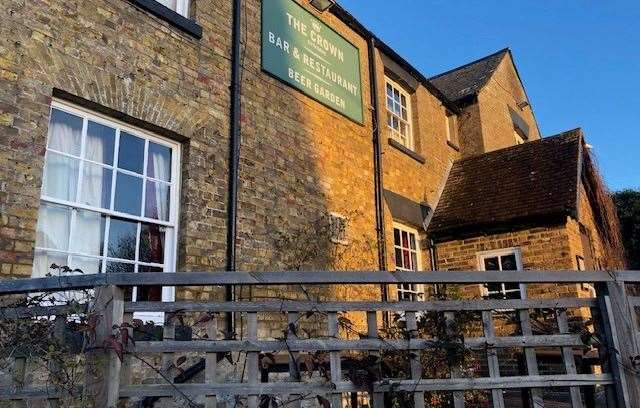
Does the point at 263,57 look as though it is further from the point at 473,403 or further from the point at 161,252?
the point at 473,403

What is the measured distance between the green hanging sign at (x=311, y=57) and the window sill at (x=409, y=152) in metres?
1.01

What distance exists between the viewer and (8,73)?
466 centimetres

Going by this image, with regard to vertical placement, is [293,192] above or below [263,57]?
below

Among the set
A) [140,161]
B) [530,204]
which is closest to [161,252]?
[140,161]

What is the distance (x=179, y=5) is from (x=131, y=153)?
6.94 feet

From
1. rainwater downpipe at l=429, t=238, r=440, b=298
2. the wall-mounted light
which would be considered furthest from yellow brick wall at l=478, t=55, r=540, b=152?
the wall-mounted light

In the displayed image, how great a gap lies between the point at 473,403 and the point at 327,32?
611cm

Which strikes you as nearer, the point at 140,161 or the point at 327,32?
the point at 140,161

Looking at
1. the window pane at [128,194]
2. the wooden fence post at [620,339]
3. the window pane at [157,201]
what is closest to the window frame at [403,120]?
the window pane at [157,201]

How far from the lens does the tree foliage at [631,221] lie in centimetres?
1814

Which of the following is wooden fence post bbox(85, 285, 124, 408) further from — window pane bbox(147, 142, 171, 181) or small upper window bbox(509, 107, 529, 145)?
small upper window bbox(509, 107, 529, 145)

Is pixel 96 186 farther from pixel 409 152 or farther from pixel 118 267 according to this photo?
pixel 409 152

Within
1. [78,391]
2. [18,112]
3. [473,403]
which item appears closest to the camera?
[78,391]

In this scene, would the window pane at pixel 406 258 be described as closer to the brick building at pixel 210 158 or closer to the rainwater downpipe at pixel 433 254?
the brick building at pixel 210 158
